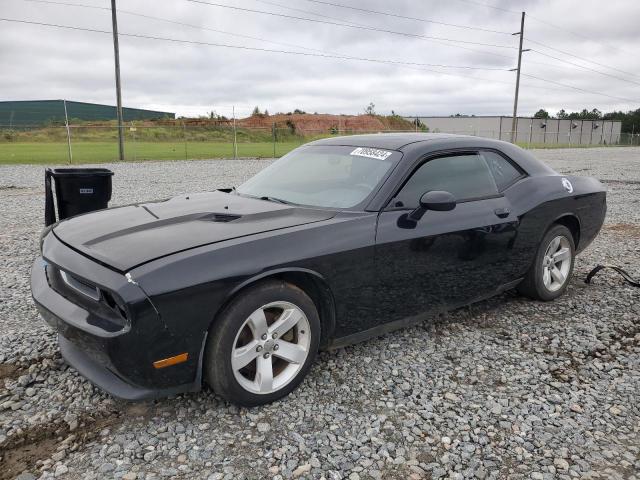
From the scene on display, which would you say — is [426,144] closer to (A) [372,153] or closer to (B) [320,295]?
(A) [372,153]

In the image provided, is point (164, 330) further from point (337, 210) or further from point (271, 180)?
point (271, 180)

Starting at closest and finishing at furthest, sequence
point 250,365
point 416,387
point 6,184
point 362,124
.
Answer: point 250,365, point 416,387, point 6,184, point 362,124

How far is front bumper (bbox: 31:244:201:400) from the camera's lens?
91.3 inches

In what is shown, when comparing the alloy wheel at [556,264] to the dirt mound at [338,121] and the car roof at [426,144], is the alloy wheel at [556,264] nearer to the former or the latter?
the car roof at [426,144]

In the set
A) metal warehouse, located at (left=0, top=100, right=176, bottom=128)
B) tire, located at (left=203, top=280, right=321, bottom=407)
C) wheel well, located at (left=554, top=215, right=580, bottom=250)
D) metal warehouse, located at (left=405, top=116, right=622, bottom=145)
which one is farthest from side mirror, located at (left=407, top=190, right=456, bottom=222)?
metal warehouse, located at (left=405, top=116, right=622, bottom=145)

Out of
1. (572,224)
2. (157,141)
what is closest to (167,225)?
(572,224)

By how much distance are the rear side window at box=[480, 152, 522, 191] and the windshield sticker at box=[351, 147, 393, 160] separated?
95cm

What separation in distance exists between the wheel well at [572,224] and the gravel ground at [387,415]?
0.87m

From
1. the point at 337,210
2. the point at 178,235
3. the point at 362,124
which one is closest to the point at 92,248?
the point at 178,235

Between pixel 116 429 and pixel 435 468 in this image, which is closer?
pixel 435 468

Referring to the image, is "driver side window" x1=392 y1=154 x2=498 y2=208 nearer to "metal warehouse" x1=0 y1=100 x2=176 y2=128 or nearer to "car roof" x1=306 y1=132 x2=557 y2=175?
"car roof" x1=306 y1=132 x2=557 y2=175

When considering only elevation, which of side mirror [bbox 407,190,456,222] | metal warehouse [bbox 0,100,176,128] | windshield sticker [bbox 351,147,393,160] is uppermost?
metal warehouse [bbox 0,100,176,128]

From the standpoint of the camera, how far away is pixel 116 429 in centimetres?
258

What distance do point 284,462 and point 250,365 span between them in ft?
1.97
